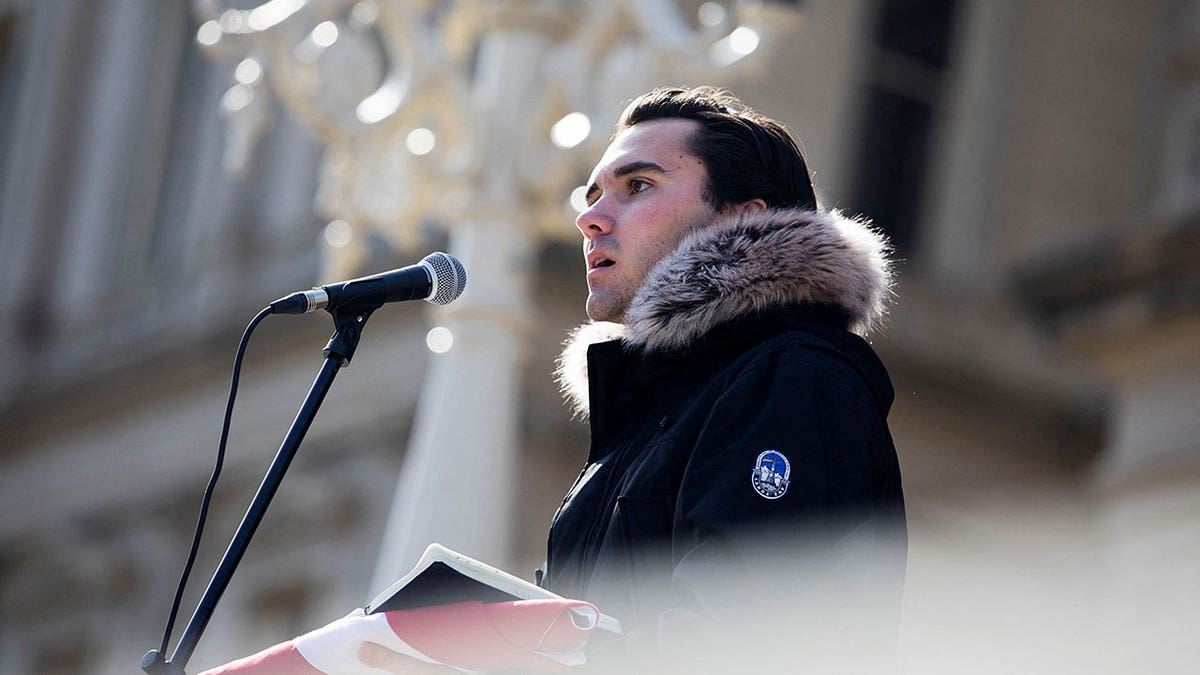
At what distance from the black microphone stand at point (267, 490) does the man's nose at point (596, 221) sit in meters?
0.40

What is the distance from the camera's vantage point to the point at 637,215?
12.1 feet

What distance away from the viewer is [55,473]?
1491 cm

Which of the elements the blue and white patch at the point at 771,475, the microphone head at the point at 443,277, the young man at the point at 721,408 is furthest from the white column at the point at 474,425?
the blue and white patch at the point at 771,475

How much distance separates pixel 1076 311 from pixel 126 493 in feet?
21.4

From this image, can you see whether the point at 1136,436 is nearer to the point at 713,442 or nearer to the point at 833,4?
the point at 833,4

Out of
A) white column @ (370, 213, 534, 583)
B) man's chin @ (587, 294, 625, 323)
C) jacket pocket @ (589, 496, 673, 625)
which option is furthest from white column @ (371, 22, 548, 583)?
jacket pocket @ (589, 496, 673, 625)

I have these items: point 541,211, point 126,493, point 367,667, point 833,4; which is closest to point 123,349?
point 126,493

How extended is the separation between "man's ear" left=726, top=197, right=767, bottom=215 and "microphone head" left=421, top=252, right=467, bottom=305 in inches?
17.8

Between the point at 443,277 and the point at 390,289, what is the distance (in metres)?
0.09

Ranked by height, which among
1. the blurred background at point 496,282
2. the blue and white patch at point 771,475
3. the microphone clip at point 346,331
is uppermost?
the blurred background at point 496,282

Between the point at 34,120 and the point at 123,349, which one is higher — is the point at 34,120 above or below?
above

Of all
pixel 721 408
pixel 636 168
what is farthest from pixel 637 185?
pixel 721 408

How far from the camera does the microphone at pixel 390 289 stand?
3.44 metres

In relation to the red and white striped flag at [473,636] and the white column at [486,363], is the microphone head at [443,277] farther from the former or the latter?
the white column at [486,363]
